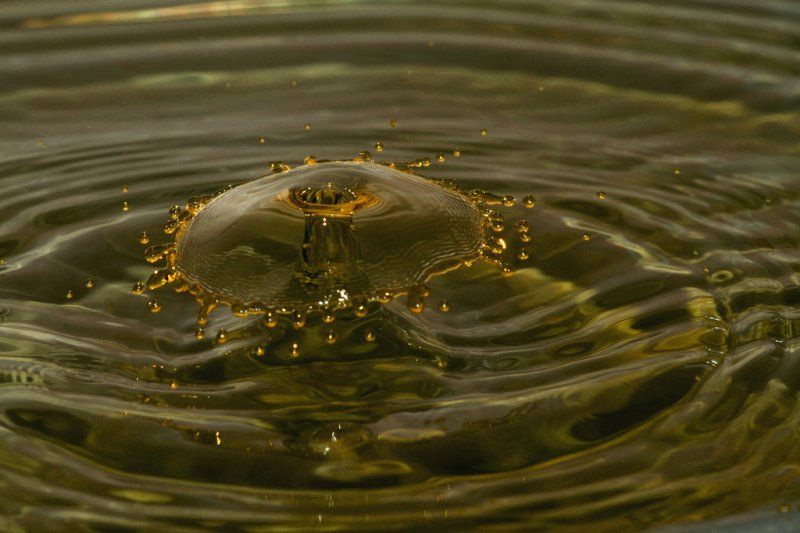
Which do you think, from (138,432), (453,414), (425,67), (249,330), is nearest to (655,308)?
(453,414)

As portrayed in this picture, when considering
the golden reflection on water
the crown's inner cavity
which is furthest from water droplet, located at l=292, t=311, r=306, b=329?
the golden reflection on water

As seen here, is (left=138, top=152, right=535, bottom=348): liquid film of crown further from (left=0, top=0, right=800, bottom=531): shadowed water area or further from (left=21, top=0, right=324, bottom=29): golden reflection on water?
(left=21, top=0, right=324, bottom=29): golden reflection on water

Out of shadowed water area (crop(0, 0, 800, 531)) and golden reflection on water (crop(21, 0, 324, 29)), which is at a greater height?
golden reflection on water (crop(21, 0, 324, 29))

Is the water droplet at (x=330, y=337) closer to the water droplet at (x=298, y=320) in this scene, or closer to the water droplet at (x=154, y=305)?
the water droplet at (x=298, y=320)

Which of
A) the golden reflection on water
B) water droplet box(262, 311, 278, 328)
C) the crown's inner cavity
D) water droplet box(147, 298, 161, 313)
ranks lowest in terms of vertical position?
Result: water droplet box(147, 298, 161, 313)

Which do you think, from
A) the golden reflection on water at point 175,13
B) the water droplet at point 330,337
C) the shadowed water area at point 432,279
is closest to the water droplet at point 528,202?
the shadowed water area at point 432,279

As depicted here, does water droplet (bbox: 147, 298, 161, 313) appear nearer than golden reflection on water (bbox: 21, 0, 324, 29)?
Yes

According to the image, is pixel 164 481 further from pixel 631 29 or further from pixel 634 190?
pixel 631 29

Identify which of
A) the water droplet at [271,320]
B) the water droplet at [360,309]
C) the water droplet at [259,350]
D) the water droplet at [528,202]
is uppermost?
the water droplet at [528,202]
